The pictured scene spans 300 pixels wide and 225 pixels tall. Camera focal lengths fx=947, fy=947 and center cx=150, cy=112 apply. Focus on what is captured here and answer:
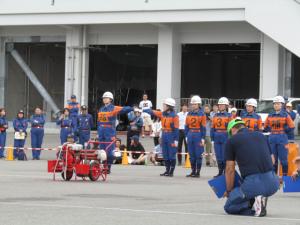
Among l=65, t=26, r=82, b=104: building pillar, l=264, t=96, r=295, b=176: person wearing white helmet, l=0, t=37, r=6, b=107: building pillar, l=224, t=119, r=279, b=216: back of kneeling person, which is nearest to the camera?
l=224, t=119, r=279, b=216: back of kneeling person

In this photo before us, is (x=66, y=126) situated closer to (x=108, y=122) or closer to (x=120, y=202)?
(x=108, y=122)

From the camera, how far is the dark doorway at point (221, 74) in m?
54.1

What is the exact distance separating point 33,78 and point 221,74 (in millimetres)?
12569

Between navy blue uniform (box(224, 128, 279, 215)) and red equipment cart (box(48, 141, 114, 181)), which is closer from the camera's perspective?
navy blue uniform (box(224, 128, 279, 215))

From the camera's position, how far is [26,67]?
49.4 meters

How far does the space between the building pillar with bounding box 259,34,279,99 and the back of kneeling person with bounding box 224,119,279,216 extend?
1082 inches

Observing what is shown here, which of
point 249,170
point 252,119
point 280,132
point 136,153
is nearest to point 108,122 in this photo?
point 252,119

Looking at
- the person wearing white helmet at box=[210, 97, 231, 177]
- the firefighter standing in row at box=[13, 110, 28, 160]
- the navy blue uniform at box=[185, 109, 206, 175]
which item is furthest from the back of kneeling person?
the firefighter standing in row at box=[13, 110, 28, 160]

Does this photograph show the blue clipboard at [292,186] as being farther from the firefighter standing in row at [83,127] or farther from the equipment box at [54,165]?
the firefighter standing in row at [83,127]

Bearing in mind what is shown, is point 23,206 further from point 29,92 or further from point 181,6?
point 29,92

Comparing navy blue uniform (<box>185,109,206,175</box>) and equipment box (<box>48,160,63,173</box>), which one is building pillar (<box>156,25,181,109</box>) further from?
equipment box (<box>48,160,63,173</box>)

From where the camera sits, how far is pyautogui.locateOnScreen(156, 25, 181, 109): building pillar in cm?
4322

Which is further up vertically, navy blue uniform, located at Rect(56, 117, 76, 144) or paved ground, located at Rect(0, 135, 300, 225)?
navy blue uniform, located at Rect(56, 117, 76, 144)

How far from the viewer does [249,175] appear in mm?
13328
